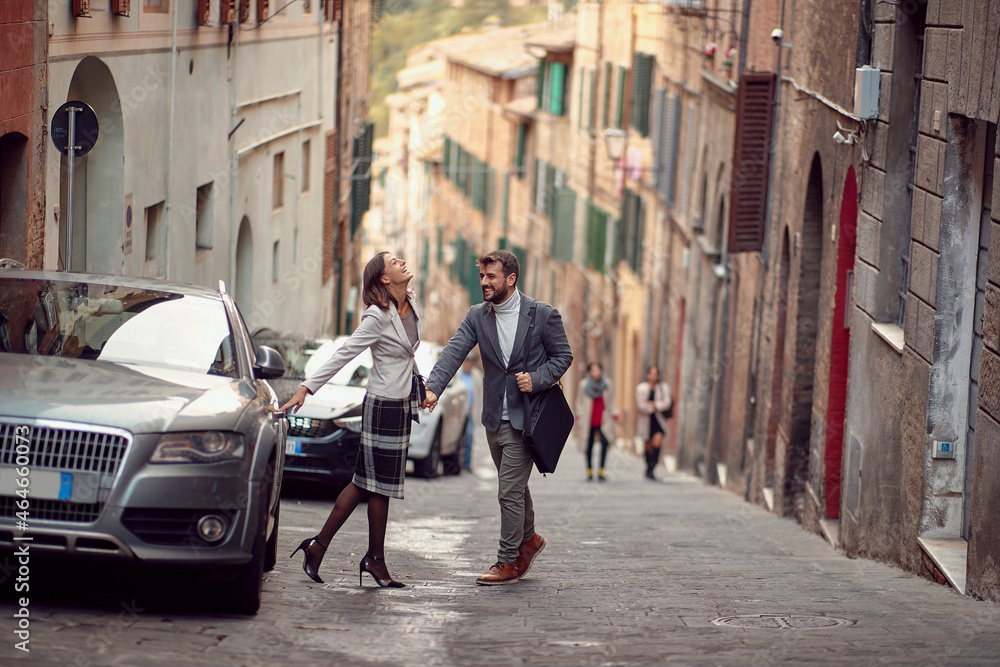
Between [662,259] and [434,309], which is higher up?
[662,259]

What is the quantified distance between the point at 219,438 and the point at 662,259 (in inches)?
904

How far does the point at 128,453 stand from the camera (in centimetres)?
585

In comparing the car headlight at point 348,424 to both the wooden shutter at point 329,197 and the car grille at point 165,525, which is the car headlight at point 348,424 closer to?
the car grille at point 165,525

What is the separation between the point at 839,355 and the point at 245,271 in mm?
10708

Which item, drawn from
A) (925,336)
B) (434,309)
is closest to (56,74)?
(925,336)

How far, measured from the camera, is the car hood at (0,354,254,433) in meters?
5.89

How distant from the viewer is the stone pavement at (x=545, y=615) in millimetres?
5746

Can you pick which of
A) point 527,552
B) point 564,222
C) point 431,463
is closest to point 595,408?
point 431,463

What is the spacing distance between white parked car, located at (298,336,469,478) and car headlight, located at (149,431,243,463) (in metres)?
4.59

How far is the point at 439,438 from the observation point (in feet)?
54.9

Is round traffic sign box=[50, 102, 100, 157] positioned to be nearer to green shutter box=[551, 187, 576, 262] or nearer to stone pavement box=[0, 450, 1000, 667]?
stone pavement box=[0, 450, 1000, 667]

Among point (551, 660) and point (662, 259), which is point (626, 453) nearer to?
point (662, 259)

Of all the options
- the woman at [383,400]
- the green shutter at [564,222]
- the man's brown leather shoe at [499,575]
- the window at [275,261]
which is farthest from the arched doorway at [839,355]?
the green shutter at [564,222]

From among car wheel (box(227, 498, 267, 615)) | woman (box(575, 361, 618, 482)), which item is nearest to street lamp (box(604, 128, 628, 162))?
woman (box(575, 361, 618, 482))
